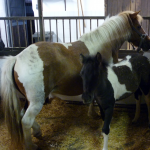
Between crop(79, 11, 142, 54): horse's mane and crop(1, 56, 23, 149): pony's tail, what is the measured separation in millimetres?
968

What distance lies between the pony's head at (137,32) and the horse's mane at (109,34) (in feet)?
0.14

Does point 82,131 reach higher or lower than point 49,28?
lower

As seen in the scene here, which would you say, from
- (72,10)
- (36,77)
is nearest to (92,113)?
(36,77)

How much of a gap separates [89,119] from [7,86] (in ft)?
4.87

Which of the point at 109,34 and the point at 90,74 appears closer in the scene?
the point at 90,74

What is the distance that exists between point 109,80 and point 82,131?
3.33ft

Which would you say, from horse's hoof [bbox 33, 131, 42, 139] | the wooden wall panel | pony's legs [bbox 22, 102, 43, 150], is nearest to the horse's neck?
pony's legs [bbox 22, 102, 43, 150]

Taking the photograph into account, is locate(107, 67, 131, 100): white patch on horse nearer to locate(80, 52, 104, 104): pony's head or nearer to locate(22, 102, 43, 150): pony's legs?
locate(80, 52, 104, 104): pony's head

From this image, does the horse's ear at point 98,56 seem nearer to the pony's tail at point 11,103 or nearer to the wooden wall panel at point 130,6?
the pony's tail at point 11,103

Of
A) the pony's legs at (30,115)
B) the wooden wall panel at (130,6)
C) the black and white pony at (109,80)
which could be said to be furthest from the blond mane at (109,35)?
the wooden wall panel at (130,6)

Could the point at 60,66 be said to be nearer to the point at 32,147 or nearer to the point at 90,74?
the point at 90,74

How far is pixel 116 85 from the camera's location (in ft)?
6.54

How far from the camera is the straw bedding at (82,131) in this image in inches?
86.6

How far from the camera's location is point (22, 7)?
6.34 m
